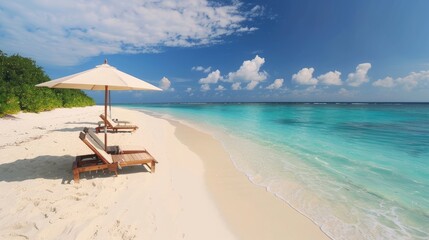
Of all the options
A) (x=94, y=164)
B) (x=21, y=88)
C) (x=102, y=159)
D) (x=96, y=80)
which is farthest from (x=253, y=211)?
(x=21, y=88)

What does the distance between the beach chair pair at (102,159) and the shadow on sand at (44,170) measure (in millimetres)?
258

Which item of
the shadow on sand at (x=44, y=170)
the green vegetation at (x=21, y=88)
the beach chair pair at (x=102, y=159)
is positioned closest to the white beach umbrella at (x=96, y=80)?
the beach chair pair at (x=102, y=159)

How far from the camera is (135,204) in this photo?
436cm

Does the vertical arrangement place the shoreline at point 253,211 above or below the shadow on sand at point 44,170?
below

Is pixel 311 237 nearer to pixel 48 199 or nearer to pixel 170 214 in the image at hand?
pixel 170 214

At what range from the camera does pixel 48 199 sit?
4.28 metres

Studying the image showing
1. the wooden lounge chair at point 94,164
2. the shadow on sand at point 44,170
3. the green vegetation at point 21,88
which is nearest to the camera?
the wooden lounge chair at point 94,164

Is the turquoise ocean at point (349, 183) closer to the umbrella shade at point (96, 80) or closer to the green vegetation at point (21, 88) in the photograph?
the umbrella shade at point (96, 80)

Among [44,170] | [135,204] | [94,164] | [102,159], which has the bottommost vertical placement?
[135,204]

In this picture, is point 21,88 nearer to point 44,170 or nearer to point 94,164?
point 44,170

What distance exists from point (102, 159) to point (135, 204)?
157 cm

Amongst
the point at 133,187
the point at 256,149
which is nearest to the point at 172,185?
the point at 133,187

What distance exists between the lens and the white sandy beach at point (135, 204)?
3.56 m

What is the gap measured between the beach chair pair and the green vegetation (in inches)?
456
